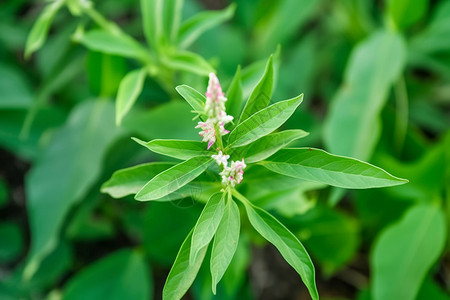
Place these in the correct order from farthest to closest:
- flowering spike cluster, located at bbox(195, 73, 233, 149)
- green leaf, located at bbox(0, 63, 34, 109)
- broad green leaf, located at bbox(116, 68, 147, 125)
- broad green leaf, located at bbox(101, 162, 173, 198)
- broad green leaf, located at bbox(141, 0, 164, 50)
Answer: green leaf, located at bbox(0, 63, 34, 109) < broad green leaf, located at bbox(141, 0, 164, 50) < broad green leaf, located at bbox(116, 68, 147, 125) < broad green leaf, located at bbox(101, 162, 173, 198) < flowering spike cluster, located at bbox(195, 73, 233, 149)


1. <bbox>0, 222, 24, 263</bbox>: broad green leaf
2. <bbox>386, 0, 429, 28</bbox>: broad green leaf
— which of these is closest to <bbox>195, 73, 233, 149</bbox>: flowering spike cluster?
<bbox>386, 0, 429, 28</bbox>: broad green leaf

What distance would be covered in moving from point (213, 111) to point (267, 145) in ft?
0.35

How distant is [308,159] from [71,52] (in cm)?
77

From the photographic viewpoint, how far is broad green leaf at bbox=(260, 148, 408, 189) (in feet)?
1.77

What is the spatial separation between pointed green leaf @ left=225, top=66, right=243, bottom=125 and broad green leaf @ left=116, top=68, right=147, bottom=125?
19 cm

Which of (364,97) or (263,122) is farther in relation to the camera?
(364,97)

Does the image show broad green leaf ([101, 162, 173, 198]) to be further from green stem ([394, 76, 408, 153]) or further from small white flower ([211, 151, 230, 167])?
green stem ([394, 76, 408, 153])

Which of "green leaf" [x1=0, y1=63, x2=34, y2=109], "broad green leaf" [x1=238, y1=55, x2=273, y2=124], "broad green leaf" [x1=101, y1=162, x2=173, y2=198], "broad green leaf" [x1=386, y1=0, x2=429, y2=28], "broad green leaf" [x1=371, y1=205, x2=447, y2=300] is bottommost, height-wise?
"broad green leaf" [x1=371, y1=205, x2=447, y2=300]

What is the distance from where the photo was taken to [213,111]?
514 millimetres

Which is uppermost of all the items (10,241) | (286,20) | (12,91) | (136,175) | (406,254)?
(286,20)

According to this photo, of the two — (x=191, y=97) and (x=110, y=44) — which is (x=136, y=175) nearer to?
(x=191, y=97)

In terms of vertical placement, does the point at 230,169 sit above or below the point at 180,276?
above

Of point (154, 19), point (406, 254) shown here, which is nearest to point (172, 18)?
point (154, 19)

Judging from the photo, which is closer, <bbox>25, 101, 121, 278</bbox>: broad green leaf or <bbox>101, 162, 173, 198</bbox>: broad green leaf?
<bbox>101, 162, 173, 198</bbox>: broad green leaf
